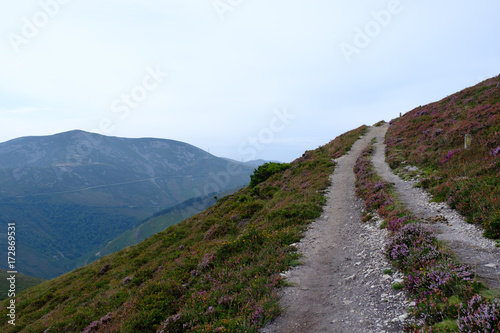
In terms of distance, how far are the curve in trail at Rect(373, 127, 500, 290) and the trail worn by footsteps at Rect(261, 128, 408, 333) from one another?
2.09 metres

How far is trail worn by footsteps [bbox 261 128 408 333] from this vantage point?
6535 mm

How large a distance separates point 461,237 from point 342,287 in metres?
5.13

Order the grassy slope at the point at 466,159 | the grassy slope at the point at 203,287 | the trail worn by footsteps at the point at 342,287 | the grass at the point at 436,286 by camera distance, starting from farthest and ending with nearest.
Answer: the grassy slope at the point at 466,159
the grassy slope at the point at 203,287
the trail worn by footsteps at the point at 342,287
the grass at the point at 436,286

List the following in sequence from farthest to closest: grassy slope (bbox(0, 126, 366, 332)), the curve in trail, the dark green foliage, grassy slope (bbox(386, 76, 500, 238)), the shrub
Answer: the dark green foliage, grassy slope (bbox(386, 76, 500, 238)), grassy slope (bbox(0, 126, 366, 332)), the curve in trail, the shrub

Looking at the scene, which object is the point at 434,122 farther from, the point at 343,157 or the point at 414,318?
the point at 414,318

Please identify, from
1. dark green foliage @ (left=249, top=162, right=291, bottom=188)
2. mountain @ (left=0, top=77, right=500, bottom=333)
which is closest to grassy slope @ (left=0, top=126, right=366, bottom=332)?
mountain @ (left=0, top=77, right=500, bottom=333)

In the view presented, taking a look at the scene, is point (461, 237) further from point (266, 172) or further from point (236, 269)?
point (266, 172)

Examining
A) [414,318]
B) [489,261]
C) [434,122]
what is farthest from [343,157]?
[414,318]

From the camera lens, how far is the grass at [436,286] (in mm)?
4802

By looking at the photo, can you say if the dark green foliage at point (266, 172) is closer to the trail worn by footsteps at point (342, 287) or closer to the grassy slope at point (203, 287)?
the grassy slope at point (203, 287)

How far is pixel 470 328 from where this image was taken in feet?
15.2

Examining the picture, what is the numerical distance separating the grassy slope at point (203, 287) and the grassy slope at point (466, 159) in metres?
7.42

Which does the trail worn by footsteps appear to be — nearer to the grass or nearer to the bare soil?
the bare soil

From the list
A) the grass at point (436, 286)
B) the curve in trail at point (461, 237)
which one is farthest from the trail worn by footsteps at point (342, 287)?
the curve in trail at point (461, 237)
